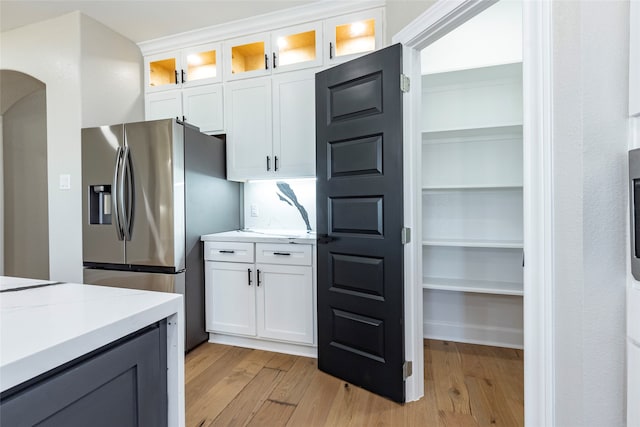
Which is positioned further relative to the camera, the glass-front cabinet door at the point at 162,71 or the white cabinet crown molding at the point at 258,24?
the glass-front cabinet door at the point at 162,71

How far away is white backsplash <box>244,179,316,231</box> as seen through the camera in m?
2.85

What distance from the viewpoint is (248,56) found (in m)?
2.90

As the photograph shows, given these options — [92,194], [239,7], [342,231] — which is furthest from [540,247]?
[92,194]

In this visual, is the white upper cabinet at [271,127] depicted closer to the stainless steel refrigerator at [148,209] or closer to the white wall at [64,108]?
the stainless steel refrigerator at [148,209]

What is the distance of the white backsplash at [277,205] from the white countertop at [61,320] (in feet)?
6.57

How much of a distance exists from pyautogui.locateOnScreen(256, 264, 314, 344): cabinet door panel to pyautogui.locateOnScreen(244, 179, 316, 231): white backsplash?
2.08 feet

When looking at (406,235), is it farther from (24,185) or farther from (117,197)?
(24,185)

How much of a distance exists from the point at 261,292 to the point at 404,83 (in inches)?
70.2

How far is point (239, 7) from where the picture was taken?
2.50 meters

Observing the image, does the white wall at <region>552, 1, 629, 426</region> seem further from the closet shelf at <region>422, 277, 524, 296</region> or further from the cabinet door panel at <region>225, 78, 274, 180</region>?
the cabinet door panel at <region>225, 78, 274, 180</region>

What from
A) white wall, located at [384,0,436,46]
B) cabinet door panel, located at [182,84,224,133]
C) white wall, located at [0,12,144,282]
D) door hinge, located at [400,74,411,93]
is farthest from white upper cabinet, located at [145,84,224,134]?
door hinge, located at [400,74,411,93]

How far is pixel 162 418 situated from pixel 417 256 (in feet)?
4.76

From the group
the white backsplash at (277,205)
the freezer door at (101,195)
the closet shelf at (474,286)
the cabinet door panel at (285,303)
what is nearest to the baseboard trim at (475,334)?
the closet shelf at (474,286)

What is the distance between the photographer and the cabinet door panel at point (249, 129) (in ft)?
8.77
